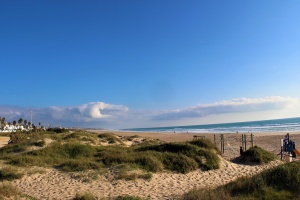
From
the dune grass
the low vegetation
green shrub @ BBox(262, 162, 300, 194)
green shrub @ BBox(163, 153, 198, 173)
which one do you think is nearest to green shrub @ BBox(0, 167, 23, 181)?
the dune grass

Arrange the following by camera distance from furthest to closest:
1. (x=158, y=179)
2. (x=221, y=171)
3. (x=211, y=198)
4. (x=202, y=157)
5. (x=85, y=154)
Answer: (x=85, y=154) < (x=202, y=157) < (x=221, y=171) < (x=158, y=179) < (x=211, y=198)

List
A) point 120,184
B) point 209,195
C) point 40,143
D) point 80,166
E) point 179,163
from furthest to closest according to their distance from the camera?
point 40,143, point 179,163, point 80,166, point 120,184, point 209,195

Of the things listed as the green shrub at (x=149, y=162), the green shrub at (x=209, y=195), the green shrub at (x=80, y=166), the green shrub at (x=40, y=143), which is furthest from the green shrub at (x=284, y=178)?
the green shrub at (x=40, y=143)

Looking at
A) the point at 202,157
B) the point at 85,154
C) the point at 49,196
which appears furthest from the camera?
the point at 85,154

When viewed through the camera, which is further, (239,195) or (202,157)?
(202,157)

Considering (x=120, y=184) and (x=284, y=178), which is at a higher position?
(x=284, y=178)

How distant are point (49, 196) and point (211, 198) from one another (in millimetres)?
6379

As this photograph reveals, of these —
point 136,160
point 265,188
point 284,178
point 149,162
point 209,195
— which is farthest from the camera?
point 136,160

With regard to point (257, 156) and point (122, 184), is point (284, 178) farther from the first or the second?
point (257, 156)

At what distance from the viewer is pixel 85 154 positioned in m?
18.3

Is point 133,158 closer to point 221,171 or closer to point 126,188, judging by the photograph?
point 126,188

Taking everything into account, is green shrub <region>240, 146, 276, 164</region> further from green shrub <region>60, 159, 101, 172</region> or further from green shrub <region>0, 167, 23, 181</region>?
green shrub <region>0, 167, 23, 181</region>

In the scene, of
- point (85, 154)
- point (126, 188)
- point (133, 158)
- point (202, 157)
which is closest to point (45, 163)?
point (85, 154)

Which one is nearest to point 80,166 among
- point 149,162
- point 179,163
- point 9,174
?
point 9,174
